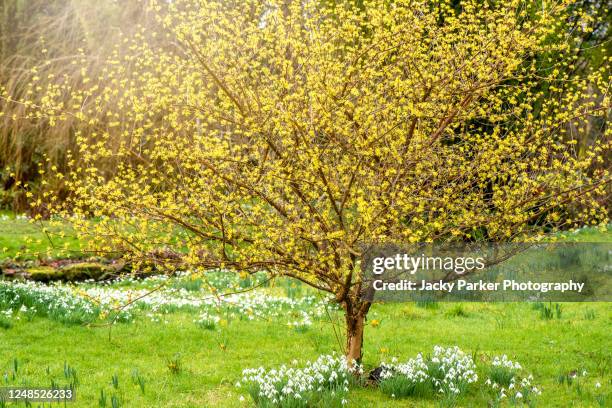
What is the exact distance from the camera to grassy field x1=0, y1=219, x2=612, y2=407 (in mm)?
5832

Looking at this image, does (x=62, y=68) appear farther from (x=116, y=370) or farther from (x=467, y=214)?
(x=467, y=214)

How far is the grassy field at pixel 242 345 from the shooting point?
5.83m

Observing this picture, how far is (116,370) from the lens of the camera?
639cm

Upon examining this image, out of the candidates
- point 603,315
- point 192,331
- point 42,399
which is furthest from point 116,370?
point 603,315

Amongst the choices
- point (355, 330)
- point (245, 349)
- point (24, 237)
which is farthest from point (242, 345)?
point (24, 237)

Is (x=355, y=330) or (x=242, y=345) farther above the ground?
(x=355, y=330)

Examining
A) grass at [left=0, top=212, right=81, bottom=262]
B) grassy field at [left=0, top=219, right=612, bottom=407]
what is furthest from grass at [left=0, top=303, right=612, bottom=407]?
grass at [left=0, top=212, right=81, bottom=262]

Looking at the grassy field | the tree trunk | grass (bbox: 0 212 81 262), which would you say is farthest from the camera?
grass (bbox: 0 212 81 262)

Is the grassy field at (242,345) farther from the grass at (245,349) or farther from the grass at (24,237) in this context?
the grass at (24,237)

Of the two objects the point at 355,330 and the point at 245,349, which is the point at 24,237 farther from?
the point at 355,330

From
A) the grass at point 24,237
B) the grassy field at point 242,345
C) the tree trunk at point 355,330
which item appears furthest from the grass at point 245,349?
the grass at point 24,237

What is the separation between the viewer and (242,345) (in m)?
7.46

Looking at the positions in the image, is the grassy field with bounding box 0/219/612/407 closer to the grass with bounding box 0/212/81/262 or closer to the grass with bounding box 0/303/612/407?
the grass with bounding box 0/303/612/407

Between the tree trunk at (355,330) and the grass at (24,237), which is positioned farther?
the grass at (24,237)
